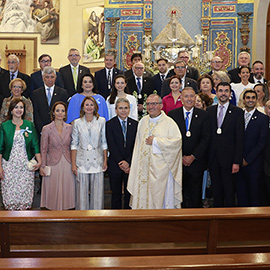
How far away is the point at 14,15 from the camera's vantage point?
15.0m

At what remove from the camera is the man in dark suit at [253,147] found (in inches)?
193

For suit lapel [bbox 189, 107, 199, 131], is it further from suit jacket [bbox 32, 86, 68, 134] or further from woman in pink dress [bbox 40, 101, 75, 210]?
suit jacket [bbox 32, 86, 68, 134]

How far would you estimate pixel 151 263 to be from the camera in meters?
1.96

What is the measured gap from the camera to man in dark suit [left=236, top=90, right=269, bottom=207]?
16.1 ft

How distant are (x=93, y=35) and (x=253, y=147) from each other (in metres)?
10.1

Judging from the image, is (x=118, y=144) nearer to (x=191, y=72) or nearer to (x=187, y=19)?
(x=191, y=72)

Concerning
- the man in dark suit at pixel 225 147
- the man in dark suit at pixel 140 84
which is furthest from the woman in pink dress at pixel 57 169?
the man in dark suit at pixel 140 84

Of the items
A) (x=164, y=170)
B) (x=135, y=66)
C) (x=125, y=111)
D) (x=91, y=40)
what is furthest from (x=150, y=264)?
(x=91, y=40)

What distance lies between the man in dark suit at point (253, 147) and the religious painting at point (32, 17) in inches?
438

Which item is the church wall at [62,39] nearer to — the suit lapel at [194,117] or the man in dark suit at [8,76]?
the man in dark suit at [8,76]

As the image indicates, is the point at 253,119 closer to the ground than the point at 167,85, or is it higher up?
closer to the ground

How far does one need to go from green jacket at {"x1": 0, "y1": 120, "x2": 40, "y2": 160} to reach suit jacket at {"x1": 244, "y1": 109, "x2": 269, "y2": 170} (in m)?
A: 2.34

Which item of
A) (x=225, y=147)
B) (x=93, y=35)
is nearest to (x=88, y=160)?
(x=225, y=147)

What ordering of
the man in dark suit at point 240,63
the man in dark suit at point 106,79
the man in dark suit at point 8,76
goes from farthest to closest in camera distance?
the man in dark suit at point 240,63 < the man in dark suit at point 106,79 < the man in dark suit at point 8,76
